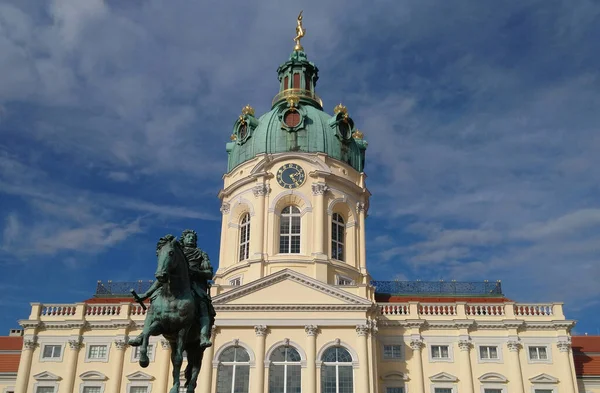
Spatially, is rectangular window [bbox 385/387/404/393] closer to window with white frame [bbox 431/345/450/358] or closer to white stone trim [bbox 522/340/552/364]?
window with white frame [bbox 431/345/450/358]

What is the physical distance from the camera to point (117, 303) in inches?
1780

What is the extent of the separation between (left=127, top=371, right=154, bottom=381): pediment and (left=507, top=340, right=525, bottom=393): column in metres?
23.5

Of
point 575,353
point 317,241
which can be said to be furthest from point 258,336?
point 575,353

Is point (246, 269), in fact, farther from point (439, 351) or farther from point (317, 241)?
point (439, 351)

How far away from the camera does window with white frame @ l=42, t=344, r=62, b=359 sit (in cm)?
4247

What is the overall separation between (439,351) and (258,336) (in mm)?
12468

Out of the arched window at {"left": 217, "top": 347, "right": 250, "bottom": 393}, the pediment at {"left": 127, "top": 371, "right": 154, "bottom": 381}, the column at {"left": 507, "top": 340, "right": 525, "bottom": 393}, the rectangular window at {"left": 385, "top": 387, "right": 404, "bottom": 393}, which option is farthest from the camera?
the pediment at {"left": 127, "top": 371, "right": 154, "bottom": 381}

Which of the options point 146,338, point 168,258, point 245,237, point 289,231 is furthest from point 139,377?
point 168,258

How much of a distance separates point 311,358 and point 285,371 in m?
1.76

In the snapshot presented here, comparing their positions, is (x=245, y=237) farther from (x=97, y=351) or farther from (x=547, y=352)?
(x=547, y=352)

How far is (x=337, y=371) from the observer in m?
37.3

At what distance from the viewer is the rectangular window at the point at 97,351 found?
139ft

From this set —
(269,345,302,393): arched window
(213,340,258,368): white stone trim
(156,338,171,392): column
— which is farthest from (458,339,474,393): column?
(156,338,171,392): column

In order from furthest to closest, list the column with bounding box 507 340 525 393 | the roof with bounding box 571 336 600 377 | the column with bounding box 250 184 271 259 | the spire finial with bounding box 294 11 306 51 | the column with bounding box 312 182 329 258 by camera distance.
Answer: the spire finial with bounding box 294 11 306 51 < the column with bounding box 250 184 271 259 < the column with bounding box 312 182 329 258 < the roof with bounding box 571 336 600 377 < the column with bounding box 507 340 525 393
